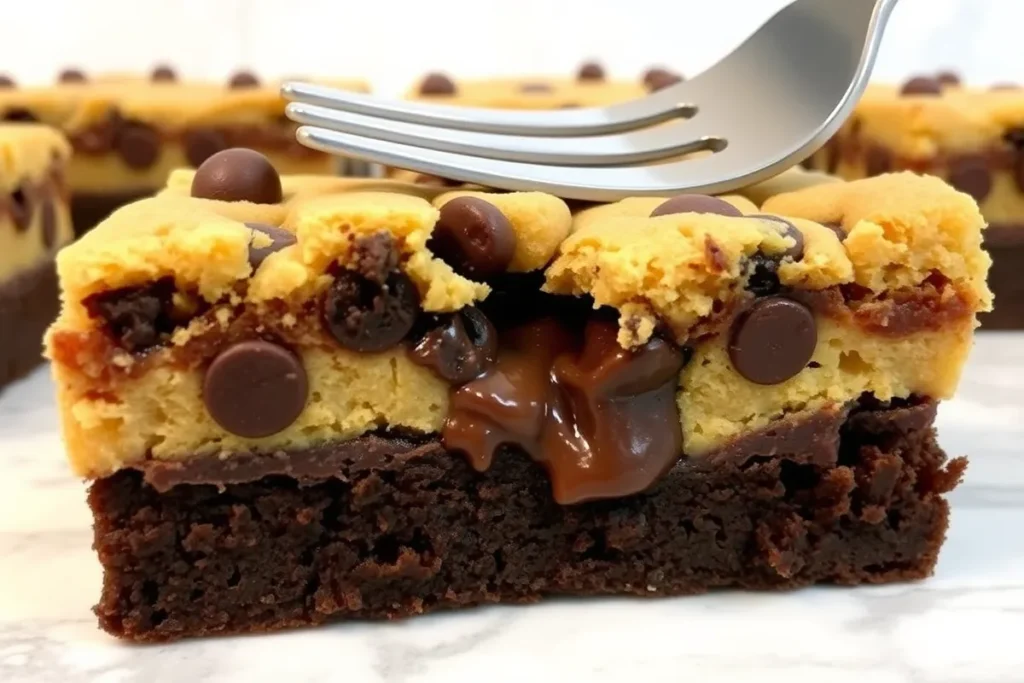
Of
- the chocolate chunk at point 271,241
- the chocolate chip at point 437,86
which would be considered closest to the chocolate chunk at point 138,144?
the chocolate chip at point 437,86

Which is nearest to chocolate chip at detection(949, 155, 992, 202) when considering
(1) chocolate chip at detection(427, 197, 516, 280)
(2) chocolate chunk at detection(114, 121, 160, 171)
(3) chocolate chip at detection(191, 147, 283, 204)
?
(1) chocolate chip at detection(427, 197, 516, 280)

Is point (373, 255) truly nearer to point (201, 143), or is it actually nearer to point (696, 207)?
point (696, 207)

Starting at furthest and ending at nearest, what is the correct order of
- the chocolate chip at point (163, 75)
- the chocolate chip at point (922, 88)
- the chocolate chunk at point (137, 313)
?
the chocolate chip at point (163, 75), the chocolate chip at point (922, 88), the chocolate chunk at point (137, 313)

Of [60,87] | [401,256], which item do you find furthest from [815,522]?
[60,87]

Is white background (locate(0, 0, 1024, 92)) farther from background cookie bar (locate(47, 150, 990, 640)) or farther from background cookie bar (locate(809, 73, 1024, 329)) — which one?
background cookie bar (locate(47, 150, 990, 640))

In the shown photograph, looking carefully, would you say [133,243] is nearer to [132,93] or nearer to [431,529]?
[431,529]

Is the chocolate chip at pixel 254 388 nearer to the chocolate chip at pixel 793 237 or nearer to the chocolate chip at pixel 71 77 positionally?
the chocolate chip at pixel 793 237

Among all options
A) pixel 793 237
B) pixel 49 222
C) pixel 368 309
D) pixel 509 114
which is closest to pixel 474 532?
pixel 368 309
